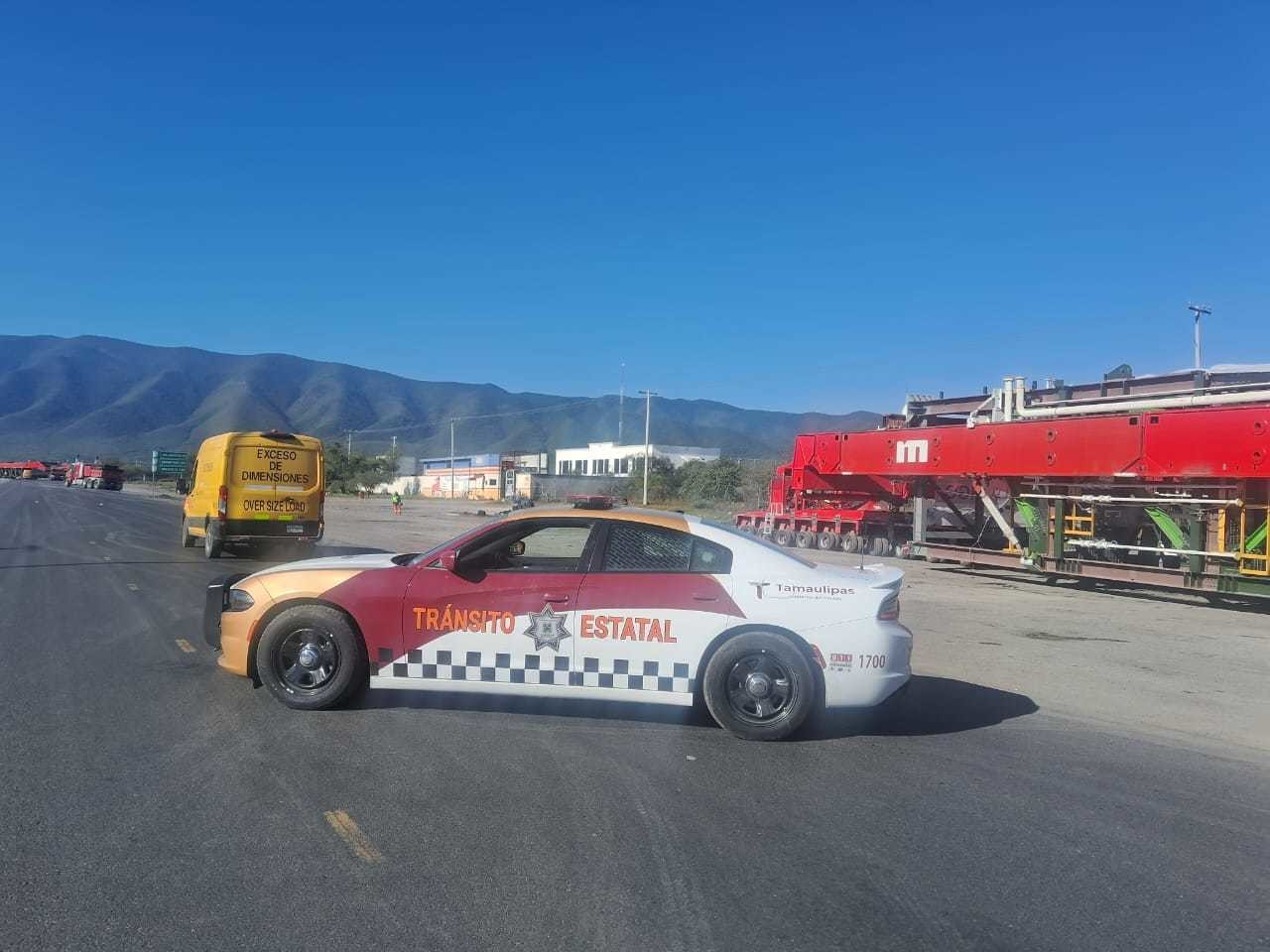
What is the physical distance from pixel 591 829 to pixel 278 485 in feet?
49.5

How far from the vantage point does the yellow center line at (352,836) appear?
13.6 ft

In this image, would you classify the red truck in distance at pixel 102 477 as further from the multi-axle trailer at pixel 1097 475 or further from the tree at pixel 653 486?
the multi-axle trailer at pixel 1097 475

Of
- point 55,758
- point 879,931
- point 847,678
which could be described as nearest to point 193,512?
point 55,758

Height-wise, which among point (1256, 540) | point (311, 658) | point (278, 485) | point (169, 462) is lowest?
point (311, 658)

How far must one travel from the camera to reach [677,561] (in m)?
6.39

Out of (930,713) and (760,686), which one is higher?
(760,686)

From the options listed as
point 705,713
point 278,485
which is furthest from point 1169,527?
point 278,485

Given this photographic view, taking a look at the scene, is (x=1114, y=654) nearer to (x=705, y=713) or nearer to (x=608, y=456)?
(x=705, y=713)

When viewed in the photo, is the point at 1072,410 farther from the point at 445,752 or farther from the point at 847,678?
the point at 445,752

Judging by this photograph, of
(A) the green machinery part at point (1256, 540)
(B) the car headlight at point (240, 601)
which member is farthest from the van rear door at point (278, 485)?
(A) the green machinery part at point (1256, 540)

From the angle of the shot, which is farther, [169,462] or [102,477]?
[169,462]

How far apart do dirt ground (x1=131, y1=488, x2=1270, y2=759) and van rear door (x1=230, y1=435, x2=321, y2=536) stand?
35.3 feet

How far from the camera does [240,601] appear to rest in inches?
266

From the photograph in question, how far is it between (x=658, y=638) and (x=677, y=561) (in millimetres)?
531
